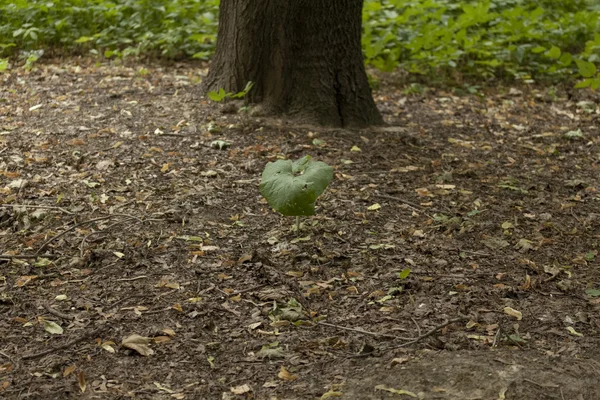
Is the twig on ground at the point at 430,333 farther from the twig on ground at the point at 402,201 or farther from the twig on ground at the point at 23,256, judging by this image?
the twig on ground at the point at 23,256

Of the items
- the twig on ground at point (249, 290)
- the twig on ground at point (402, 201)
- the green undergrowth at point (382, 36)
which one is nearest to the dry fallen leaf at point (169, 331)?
the twig on ground at point (249, 290)

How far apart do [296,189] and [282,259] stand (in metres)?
0.37

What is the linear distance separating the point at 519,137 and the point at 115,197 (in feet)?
10.4

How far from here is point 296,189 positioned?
11.6ft

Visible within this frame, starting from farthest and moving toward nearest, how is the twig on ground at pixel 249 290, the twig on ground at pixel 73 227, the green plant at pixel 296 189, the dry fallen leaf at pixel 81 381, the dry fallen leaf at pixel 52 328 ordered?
the twig on ground at pixel 73 227 < the green plant at pixel 296 189 < the twig on ground at pixel 249 290 < the dry fallen leaf at pixel 52 328 < the dry fallen leaf at pixel 81 381

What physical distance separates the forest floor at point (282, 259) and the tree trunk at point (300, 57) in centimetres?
21

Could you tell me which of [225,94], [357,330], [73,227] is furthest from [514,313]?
[225,94]

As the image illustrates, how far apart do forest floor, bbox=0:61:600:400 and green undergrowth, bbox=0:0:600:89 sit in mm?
1460

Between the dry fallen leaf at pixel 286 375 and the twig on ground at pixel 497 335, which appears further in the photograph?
the twig on ground at pixel 497 335

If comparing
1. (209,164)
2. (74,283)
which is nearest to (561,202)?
(209,164)

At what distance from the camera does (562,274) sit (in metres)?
3.60

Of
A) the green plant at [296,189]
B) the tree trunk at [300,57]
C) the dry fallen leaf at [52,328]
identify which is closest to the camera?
the dry fallen leaf at [52,328]

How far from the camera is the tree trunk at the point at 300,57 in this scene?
5.12 meters

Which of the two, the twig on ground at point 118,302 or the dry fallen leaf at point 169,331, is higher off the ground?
the twig on ground at point 118,302
